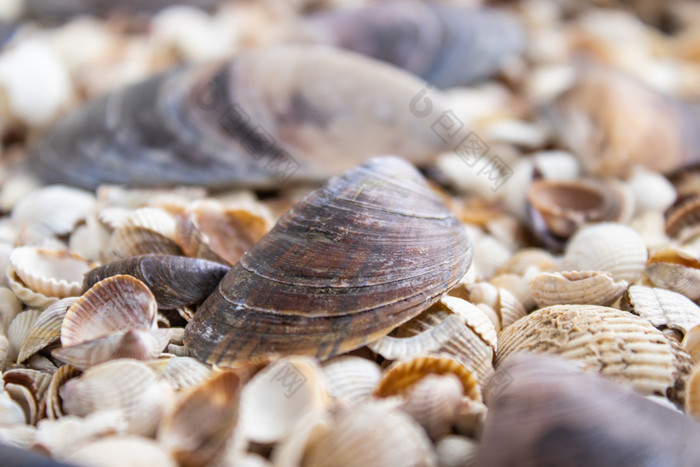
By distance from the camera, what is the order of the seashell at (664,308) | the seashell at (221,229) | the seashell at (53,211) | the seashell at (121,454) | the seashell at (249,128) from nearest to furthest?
the seashell at (121,454)
the seashell at (664,308)
the seashell at (221,229)
the seashell at (53,211)
the seashell at (249,128)

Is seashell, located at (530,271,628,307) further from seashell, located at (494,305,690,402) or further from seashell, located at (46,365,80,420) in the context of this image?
seashell, located at (46,365,80,420)

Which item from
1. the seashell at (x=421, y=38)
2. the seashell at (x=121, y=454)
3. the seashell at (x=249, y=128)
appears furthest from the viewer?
the seashell at (x=421, y=38)

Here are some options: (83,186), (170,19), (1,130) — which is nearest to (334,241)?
(83,186)

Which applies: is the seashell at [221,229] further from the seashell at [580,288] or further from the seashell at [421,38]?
the seashell at [421,38]

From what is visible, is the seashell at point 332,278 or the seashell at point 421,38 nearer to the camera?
the seashell at point 332,278

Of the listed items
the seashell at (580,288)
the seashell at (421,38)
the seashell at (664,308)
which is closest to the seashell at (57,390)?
the seashell at (580,288)

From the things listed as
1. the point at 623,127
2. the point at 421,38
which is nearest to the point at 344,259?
the point at 623,127

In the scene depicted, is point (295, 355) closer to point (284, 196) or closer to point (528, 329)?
point (528, 329)
